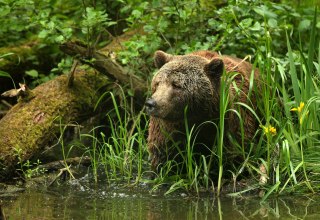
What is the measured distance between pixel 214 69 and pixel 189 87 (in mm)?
376

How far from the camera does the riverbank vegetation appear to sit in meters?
6.75

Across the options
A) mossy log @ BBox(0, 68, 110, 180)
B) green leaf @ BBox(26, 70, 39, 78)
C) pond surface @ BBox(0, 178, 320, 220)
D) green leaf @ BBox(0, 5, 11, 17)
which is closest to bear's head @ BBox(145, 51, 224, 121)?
pond surface @ BBox(0, 178, 320, 220)

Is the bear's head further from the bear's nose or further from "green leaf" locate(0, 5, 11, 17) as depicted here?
"green leaf" locate(0, 5, 11, 17)

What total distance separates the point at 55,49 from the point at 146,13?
5.86ft

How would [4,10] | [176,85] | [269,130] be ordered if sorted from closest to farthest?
[269,130] < [176,85] < [4,10]

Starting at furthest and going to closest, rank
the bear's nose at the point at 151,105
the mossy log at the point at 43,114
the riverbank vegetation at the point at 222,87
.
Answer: the mossy log at the point at 43,114 < the riverbank vegetation at the point at 222,87 < the bear's nose at the point at 151,105

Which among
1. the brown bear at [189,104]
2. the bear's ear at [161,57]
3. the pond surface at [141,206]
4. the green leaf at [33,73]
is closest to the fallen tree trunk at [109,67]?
the green leaf at [33,73]

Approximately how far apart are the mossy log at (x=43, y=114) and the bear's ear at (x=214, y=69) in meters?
2.01

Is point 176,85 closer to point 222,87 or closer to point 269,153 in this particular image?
point 222,87

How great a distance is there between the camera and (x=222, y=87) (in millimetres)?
6684

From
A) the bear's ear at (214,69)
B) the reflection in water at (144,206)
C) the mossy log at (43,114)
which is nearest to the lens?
the reflection in water at (144,206)

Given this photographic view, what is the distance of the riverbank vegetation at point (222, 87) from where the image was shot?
22.1 ft

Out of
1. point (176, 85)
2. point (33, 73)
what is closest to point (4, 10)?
point (33, 73)

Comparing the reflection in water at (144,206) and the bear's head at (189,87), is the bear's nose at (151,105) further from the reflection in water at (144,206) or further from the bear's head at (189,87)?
the reflection in water at (144,206)
